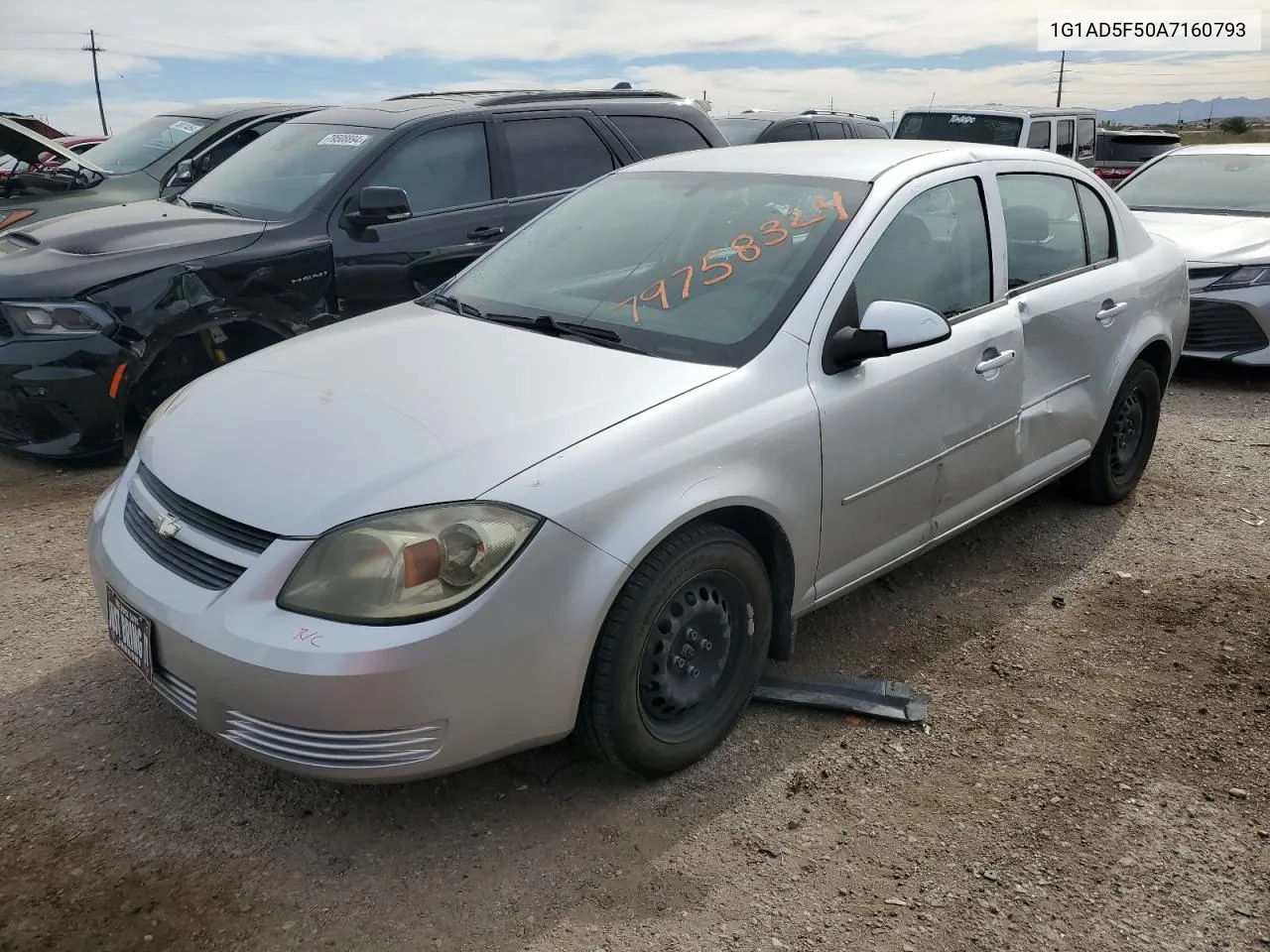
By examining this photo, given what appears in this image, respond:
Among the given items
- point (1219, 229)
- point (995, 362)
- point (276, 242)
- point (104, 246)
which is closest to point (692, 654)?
point (995, 362)

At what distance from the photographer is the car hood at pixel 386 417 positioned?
8.33 feet

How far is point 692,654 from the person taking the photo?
293 centimetres

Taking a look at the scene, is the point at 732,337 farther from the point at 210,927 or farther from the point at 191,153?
the point at 191,153

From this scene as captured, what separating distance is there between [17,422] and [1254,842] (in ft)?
17.0

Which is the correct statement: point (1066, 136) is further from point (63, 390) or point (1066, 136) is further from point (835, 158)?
point (63, 390)

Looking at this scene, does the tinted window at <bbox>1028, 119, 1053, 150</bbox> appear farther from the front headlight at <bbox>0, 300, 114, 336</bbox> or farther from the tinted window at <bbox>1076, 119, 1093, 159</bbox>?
the front headlight at <bbox>0, 300, 114, 336</bbox>

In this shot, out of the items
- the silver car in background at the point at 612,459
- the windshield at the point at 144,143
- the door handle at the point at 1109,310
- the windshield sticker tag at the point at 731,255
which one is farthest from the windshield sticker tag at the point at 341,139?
the door handle at the point at 1109,310

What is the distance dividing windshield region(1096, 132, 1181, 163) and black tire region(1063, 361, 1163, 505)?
39.7ft

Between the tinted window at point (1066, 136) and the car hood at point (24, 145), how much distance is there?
10.8 m

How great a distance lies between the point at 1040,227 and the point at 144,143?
24.6 ft

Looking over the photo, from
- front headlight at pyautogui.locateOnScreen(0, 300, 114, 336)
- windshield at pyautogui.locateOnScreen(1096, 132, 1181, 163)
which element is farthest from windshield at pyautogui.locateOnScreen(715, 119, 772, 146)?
front headlight at pyautogui.locateOnScreen(0, 300, 114, 336)

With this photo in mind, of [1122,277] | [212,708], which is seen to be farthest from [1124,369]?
[212,708]

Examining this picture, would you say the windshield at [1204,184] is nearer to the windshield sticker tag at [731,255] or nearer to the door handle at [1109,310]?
the door handle at [1109,310]

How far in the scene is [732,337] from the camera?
Result: 312 cm
